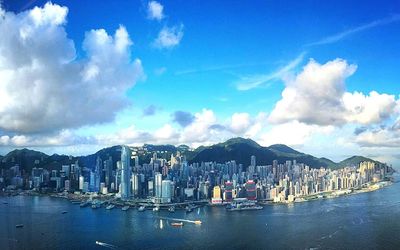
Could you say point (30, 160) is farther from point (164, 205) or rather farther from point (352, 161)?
point (352, 161)

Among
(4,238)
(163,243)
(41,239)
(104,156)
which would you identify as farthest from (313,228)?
(104,156)

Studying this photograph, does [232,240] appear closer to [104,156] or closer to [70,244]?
[70,244]

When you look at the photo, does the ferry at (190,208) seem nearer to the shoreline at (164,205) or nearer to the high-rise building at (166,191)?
the shoreline at (164,205)

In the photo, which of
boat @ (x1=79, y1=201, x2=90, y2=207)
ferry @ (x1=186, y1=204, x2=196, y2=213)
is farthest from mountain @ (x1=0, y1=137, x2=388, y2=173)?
ferry @ (x1=186, y1=204, x2=196, y2=213)

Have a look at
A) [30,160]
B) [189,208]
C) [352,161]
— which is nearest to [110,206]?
[189,208]

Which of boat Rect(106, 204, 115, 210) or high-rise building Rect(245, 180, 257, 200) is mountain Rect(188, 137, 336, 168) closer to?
high-rise building Rect(245, 180, 257, 200)
